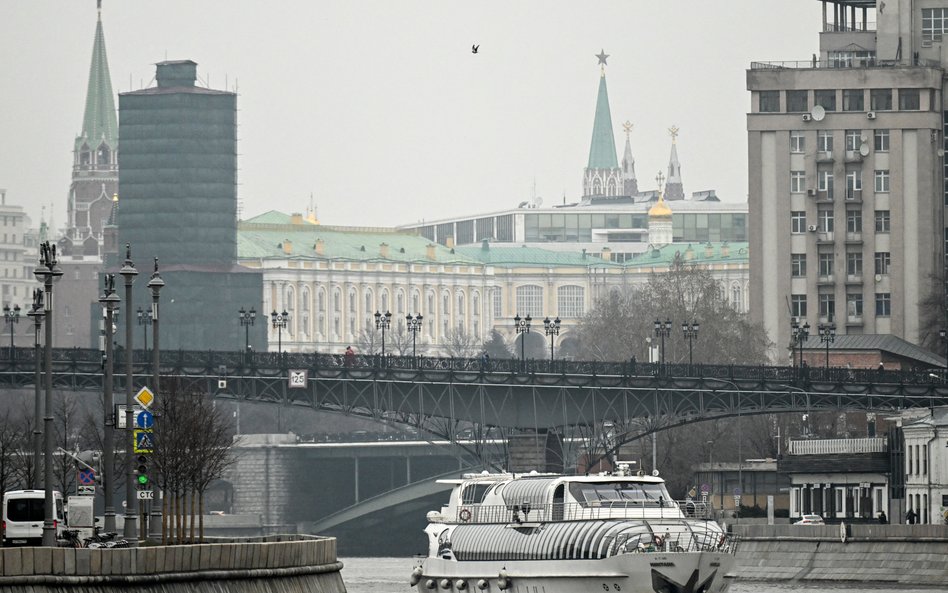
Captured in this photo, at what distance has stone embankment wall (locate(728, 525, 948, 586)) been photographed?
333 feet

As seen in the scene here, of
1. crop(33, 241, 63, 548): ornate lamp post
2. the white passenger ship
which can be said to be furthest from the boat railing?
crop(33, 241, 63, 548): ornate lamp post

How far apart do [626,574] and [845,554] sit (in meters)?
36.6

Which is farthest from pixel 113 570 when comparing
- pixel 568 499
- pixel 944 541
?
pixel 944 541

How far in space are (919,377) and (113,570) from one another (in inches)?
4141

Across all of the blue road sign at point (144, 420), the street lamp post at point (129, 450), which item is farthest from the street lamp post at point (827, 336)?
the blue road sign at point (144, 420)

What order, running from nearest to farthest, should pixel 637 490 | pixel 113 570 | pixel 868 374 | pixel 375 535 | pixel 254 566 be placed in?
pixel 113 570
pixel 254 566
pixel 637 490
pixel 868 374
pixel 375 535

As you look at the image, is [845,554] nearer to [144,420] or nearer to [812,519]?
[812,519]

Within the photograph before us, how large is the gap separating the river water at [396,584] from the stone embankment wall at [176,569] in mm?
36612

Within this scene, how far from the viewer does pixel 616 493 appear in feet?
251

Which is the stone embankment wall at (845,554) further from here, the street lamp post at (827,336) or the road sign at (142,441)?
the street lamp post at (827,336)

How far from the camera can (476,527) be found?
81750mm

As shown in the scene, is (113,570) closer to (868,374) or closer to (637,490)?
(637,490)

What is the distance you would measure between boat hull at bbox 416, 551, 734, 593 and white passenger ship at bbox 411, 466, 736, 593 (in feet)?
0.09

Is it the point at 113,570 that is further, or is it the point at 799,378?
the point at 799,378
